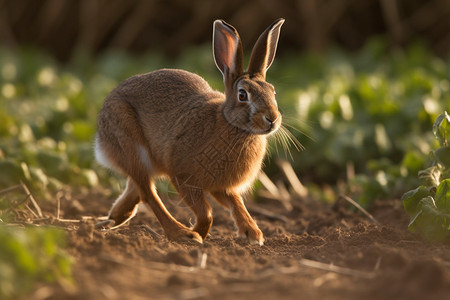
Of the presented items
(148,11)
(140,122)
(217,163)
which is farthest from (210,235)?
(148,11)

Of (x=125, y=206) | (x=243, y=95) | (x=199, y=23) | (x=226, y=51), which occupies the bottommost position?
(x=125, y=206)

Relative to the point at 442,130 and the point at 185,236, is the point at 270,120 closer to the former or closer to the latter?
the point at 185,236

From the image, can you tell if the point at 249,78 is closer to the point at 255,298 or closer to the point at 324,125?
the point at 255,298

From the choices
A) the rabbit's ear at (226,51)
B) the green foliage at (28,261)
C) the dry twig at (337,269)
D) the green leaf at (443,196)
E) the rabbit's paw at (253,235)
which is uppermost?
the rabbit's ear at (226,51)

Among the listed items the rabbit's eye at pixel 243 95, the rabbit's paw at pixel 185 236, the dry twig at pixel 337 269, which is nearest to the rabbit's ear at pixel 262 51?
the rabbit's eye at pixel 243 95

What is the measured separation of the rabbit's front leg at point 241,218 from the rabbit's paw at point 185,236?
305 millimetres

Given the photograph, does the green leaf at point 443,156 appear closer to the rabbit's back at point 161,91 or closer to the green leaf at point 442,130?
the green leaf at point 442,130

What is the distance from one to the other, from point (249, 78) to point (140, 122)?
0.92 metres

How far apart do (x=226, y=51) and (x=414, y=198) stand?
5.36ft

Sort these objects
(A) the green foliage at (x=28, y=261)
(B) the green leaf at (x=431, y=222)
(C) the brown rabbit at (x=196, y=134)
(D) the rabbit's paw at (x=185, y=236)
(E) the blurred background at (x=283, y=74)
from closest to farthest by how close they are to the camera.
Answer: (A) the green foliage at (x=28, y=261), (B) the green leaf at (x=431, y=222), (D) the rabbit's paw at (x=185, y=236), (C) the brown rabbit at (x=196, y=134), (E) the blurred background at (x=283, y=74)

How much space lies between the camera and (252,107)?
196 inches

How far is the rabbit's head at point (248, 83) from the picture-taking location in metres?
4.93

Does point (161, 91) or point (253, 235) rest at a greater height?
point (161, 91)

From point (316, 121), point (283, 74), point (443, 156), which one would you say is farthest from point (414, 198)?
point (283, 74)
